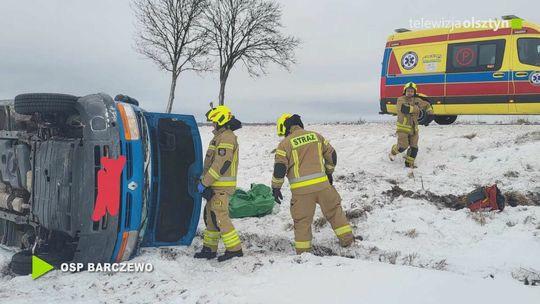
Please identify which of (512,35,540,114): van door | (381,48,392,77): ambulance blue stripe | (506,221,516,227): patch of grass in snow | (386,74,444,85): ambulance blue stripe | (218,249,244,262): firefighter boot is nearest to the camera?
(218,249,244,262): firefighter boot

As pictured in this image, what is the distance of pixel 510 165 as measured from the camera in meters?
9.13

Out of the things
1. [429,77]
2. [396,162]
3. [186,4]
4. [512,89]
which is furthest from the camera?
[186,4]

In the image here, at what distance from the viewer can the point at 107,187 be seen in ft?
15.4

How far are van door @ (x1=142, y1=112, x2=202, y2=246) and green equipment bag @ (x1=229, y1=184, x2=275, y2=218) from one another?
5.19 feet

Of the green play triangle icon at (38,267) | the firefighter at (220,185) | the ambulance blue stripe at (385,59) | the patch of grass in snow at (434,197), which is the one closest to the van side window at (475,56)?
the ambulance blue stripe at (385,59)

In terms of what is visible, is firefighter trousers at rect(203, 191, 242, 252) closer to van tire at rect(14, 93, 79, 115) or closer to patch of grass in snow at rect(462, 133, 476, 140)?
van tire at rect(14, 93, 79, 115)

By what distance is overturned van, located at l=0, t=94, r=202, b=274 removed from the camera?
472cm

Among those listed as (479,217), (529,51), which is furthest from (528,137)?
(479,217)

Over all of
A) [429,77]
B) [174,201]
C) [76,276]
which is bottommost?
[76,276]

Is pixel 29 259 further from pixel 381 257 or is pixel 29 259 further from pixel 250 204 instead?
pixel 381 257

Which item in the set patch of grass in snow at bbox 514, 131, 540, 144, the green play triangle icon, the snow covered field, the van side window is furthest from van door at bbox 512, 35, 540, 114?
the green play triangle icon

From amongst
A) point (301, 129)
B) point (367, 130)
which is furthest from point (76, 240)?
point (367, 130)

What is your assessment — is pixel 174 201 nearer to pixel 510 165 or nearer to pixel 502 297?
pixel 502 297

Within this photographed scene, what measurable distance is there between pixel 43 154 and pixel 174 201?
1.49 meters
